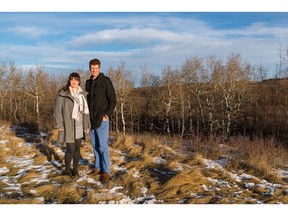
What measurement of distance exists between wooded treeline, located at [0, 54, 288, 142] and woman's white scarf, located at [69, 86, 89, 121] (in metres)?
35.7

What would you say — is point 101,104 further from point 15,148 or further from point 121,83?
point 121,83

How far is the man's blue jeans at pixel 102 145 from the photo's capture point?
5.12m

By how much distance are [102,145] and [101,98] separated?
90 centimetres

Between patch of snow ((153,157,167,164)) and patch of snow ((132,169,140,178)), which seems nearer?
patch of snow ((132,169,140,178))

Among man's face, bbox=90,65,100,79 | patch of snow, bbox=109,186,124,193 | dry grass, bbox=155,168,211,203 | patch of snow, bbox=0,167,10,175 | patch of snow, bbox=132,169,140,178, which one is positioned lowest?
patch of snow, bbox=0,167,10,175

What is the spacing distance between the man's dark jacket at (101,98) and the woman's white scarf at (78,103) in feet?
0.51

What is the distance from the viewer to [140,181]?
4953 mm

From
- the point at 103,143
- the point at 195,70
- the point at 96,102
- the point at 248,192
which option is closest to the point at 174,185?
the point at 248,192

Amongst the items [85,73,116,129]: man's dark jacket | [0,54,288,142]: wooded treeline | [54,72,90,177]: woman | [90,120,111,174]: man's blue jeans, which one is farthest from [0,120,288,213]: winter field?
[0,54,288,142]: wooded treeline

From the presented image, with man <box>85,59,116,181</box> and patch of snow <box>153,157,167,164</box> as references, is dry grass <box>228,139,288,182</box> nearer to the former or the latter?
patch of snow <box>153,157,167,164</box>

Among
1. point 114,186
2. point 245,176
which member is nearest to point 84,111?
point 114,186

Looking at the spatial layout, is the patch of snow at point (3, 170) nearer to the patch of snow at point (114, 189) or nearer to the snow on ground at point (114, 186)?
the snow on ground at point (114, 186)

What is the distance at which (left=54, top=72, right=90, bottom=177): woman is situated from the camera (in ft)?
16.1

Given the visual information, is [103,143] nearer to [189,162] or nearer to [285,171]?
[189,162]
